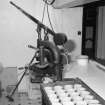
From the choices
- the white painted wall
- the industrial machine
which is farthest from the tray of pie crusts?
the white painted wall

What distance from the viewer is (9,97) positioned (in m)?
1.87

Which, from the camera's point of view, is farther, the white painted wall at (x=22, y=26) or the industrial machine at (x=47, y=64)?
the white painted wall at (x=22, y=26)

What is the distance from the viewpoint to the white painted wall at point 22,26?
87.1 inches

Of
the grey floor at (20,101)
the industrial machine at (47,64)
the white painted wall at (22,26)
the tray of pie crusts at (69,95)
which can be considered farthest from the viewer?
the white painted wall at (22,26)

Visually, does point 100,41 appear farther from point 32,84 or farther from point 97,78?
point 32,84

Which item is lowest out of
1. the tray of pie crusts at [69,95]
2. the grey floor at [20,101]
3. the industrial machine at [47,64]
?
the grey floor at [20,101]

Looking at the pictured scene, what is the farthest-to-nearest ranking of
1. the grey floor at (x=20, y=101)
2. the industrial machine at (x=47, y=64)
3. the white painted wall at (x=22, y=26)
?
the white painted wall at (x=22, y=26) → the grey floor at (x=20, y=101) → the industrial machine at (x=47, y=64)

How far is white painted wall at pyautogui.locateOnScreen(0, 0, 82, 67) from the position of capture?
2.21m

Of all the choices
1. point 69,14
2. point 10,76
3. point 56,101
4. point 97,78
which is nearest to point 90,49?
point 69,14

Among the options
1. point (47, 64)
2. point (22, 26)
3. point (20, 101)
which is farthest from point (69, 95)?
point (22, 26)

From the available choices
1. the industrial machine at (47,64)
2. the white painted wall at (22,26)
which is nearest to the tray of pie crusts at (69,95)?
the industrial machine at (47,64)

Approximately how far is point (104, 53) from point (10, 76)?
0.93m

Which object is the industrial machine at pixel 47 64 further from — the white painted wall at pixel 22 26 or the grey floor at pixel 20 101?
the white painted wall at pixel 22 26

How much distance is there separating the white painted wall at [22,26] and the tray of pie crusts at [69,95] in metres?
0.97
